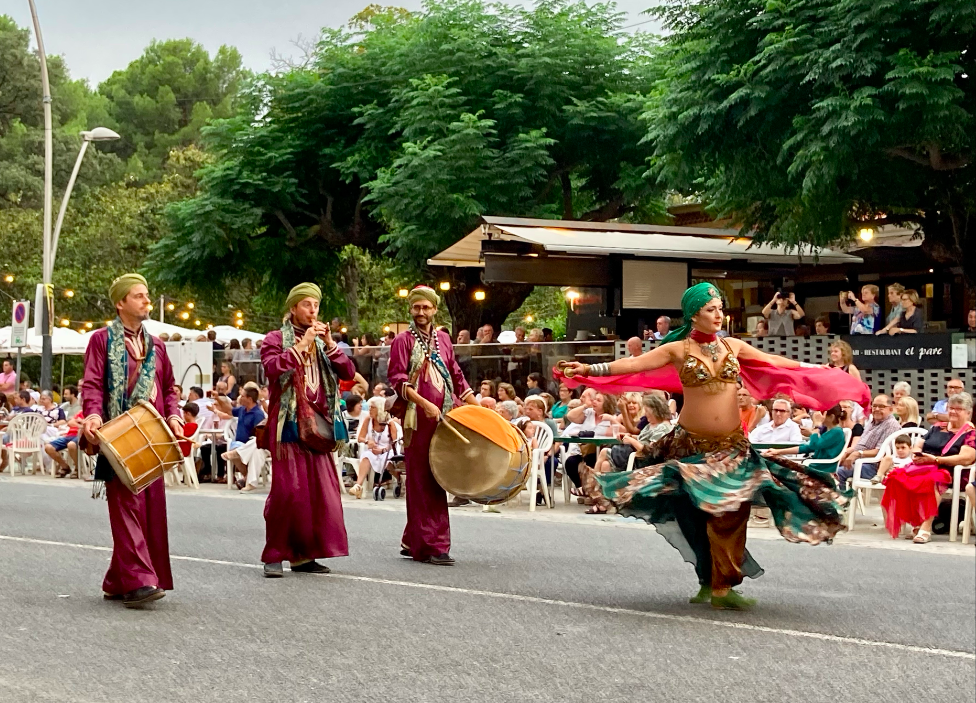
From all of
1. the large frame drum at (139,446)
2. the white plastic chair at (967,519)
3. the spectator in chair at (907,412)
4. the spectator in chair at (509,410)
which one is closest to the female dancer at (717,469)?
the large frame drum at (139,446)

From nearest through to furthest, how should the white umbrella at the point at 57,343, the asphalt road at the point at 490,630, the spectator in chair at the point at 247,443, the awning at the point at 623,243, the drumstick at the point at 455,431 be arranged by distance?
the asphalt road at the point at 490,630
the drumstick at the point at 455,431
the spectator in chair at the point at 247,443
the awning at the point at 623,243
the white umbrella at the point at 57,343

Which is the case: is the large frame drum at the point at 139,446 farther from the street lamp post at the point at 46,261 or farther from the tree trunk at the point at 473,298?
the tree trunk at the point at 473,298

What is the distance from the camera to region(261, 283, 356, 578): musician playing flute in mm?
9984

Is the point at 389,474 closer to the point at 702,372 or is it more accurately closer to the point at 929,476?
the point at 929,476

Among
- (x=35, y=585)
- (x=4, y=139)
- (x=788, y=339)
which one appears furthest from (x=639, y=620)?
(x=4, y=139)

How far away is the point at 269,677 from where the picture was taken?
6.55 metres

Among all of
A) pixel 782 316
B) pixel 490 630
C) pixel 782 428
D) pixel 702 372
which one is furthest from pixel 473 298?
pixel 490 630

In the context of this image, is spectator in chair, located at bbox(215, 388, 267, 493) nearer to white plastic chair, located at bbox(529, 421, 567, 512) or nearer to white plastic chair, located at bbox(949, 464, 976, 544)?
white plastic chair, located at bbox(529, 421, 567, 512)

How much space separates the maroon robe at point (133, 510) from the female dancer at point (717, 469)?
7.99ft

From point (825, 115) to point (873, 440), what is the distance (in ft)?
22.9

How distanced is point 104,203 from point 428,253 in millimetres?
23844

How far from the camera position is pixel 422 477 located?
10797 mm

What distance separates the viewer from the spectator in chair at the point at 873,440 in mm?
14609

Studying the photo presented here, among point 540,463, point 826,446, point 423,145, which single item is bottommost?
point 540,463
